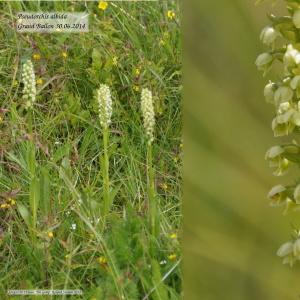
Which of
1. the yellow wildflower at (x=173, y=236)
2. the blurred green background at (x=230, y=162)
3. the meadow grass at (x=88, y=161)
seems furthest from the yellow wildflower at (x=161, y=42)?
the yellow wildflower at (x=173, y=236)

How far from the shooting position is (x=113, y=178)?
1664 mm

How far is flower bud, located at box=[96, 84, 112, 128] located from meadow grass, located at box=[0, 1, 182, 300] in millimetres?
15

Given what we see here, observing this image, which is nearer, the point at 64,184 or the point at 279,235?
the point at 64,184

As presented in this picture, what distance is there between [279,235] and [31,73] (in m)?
0.84

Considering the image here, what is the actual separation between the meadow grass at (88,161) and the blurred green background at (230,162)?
0.15 metres

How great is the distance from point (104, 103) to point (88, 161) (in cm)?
16

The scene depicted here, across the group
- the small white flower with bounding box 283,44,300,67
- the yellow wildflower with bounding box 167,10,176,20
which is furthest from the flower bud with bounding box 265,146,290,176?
the yellow wildflower with bounding box 167,10,176,20

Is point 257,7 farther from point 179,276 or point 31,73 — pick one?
point 179,276

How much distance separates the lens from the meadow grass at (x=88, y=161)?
164 centimetres

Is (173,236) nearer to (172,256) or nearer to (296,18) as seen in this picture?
(172,256)

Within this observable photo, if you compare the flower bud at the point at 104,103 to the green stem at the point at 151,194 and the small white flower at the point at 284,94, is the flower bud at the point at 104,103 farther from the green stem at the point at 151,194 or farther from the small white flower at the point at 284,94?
the small white flower at the point at 284,94

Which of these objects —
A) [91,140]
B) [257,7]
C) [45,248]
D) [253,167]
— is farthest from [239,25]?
[45,248]

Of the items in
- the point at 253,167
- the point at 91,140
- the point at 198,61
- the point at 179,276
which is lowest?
the point at 179,276

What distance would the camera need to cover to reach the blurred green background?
1724 millimetres
